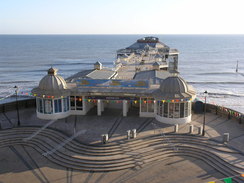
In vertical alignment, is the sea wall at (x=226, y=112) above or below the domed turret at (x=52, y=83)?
below

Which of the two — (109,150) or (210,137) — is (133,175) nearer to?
(109,150)

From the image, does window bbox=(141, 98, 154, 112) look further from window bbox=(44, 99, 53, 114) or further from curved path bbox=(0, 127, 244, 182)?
window bbox=(44, 99, 53, 114)

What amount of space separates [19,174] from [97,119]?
10860mm

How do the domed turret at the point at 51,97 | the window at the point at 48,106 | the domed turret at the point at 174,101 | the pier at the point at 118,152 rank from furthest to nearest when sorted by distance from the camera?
1. the window at the point at 48,106
2. the domed turret at the point at 51,97
3. the domed turret at the point at 174,101
4. the pier at the point at 118,152

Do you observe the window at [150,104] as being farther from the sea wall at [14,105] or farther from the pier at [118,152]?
the sea wall at [14,105]

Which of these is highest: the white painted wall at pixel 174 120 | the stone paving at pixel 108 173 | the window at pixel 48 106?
the window at pixel 48 106

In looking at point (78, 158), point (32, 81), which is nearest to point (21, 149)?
point (78, 158)

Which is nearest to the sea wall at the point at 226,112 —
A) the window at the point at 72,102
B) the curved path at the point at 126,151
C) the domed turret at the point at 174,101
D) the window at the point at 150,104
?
the domed turret at the point at 174,101

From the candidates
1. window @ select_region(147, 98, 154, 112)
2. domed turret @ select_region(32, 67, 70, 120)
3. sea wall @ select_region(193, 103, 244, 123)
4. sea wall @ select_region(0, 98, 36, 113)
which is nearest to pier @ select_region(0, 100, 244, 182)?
domed turret @ select_region(32, 67, 70, 120)

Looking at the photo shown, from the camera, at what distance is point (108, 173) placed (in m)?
20.6

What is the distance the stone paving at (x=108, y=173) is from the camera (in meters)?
20.0

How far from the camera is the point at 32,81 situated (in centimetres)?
7125

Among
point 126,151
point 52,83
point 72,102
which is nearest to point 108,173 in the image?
point 126,151

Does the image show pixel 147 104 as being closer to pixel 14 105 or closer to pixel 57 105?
pixel 57 105
